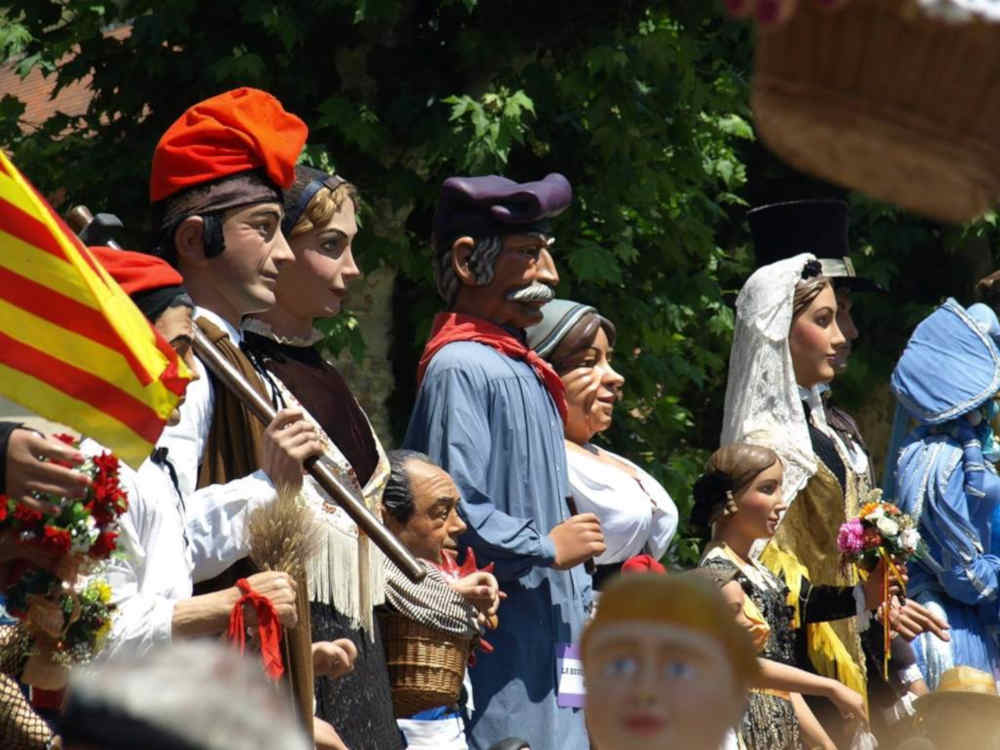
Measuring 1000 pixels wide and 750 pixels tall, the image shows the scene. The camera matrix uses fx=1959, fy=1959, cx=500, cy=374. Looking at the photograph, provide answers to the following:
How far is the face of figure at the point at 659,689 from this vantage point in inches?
107

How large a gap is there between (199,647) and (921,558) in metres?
→ 6.53

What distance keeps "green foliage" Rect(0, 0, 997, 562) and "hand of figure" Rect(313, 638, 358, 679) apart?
4842 millimetres

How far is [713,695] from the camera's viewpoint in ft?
8.99

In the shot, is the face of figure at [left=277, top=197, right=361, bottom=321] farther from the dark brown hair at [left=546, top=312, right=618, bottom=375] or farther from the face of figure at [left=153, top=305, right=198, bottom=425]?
the dark brown hair at [left=546, top=312, right=618, bottom=375]

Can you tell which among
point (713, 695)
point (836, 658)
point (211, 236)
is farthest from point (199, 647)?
point (836, 658)

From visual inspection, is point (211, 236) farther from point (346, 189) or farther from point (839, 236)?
point (839, 236)

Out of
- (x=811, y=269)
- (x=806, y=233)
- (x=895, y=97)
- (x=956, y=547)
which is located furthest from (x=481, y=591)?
(x=895, y=97)

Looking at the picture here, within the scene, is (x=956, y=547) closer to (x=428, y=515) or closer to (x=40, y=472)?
(x=428, y=515)

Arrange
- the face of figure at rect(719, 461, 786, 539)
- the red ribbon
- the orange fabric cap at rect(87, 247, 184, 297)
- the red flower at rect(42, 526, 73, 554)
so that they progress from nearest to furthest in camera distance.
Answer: the red flower at rect(42, 526, 73, 554) → the red ribbon → the orange fabric cap at rect(87, 247, 184, 297) → the face of figure at rect(719, 461, 786, 539)

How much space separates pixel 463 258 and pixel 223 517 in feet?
6.81

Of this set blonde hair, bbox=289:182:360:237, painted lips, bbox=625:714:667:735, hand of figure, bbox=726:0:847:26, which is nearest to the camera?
hand of figure, bbox=726:0:847:26

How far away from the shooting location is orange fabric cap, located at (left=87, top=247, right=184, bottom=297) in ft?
14.9

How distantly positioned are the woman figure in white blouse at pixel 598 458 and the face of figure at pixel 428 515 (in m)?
0.90

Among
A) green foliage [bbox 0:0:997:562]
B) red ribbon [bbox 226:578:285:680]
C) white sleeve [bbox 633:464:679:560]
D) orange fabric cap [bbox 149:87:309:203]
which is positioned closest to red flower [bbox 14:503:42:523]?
red ribbon [bbox 226:578:285:680]
